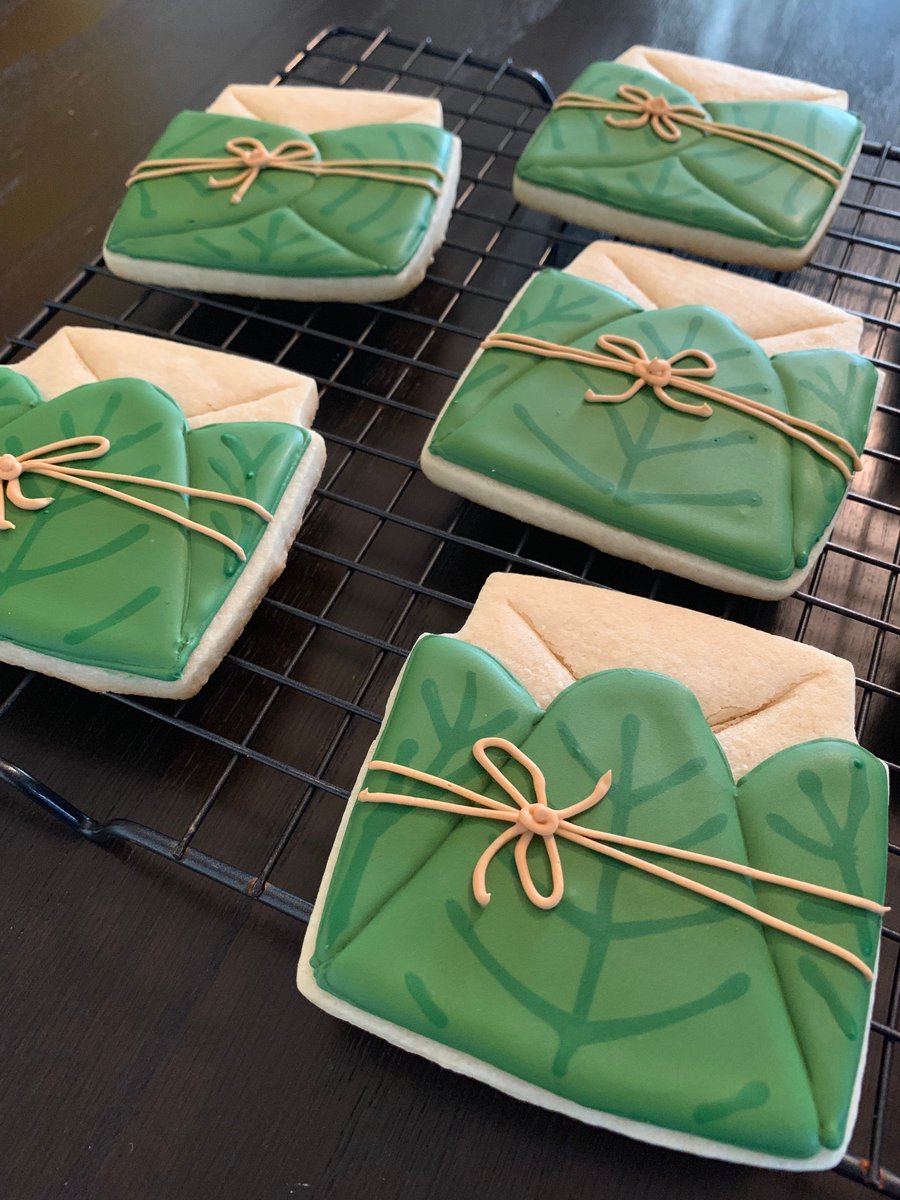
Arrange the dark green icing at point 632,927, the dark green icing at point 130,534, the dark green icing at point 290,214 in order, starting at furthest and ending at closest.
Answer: the dark green icing at point 290,214 < the dark green icing at point 130,534 < the dark green icing at point 632,927

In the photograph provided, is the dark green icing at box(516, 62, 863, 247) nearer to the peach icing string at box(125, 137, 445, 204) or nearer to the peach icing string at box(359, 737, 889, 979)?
the peach icing string at box(125, 137, 445, 204)

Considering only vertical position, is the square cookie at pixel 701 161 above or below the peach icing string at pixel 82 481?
above

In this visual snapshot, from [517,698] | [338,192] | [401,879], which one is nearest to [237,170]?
[338,192]

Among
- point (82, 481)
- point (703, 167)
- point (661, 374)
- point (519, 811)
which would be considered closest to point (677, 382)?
point (661, 374)

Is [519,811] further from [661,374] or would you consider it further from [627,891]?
[661,374]

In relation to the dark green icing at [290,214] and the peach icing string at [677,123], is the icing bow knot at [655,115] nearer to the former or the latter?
the peach icing string at [677,123]

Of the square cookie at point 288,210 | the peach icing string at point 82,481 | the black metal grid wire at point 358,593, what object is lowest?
the black metal grid wire at point 358,593

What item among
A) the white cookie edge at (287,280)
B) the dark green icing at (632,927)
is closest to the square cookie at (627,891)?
the dark green icing at (632,927)
